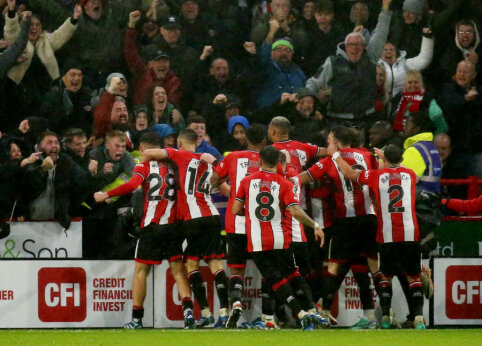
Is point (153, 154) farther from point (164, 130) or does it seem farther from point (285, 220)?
point (164, 130)

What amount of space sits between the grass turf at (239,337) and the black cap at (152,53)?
4.28 metres

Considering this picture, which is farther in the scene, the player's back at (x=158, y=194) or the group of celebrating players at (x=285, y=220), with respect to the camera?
the player's back at (x=158, y=194)

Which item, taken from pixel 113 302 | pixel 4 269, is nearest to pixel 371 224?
pixel 113 302

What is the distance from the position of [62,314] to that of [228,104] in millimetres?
3754

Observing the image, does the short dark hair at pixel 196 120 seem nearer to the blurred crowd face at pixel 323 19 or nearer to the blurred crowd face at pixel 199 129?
the blurred crowd face at pixel 199 129

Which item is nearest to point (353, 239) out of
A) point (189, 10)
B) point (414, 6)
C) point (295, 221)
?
point (295, 221)

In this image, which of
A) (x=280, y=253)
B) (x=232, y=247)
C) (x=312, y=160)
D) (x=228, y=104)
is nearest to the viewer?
(x=280, y=253)

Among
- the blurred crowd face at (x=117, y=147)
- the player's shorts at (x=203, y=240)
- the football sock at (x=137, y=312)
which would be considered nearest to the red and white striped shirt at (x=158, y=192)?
the player's shorts at (x=203, y=240)

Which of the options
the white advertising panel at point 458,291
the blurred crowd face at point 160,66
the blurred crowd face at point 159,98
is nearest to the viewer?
the white advertising panel at point 458,291

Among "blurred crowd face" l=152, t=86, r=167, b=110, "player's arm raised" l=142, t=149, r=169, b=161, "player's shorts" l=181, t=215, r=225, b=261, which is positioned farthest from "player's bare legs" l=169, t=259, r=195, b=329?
"blurred crowd face" l=152, t=86, r=167, b=110

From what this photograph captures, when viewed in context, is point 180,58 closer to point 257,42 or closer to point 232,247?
point 257,42

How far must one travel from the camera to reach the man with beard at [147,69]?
13070 mm

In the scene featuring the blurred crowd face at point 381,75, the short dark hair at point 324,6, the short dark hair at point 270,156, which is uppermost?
the short dark hair at point 324,6

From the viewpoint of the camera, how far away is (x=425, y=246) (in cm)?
1136
